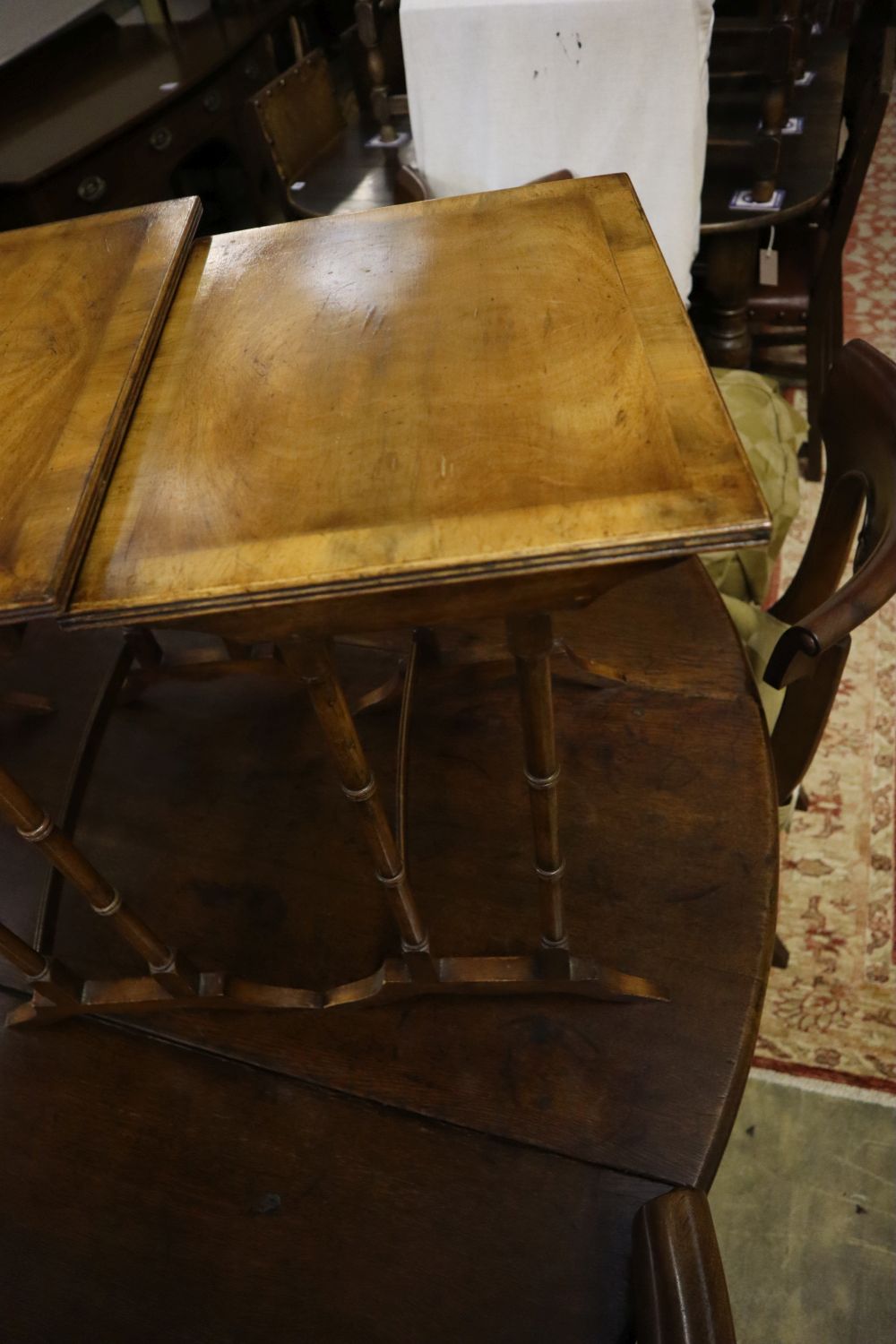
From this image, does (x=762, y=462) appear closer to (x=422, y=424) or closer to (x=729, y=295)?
(x=729, y=295)

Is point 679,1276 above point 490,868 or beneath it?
above

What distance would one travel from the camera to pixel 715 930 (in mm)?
826

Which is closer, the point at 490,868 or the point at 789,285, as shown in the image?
the point at 490,868

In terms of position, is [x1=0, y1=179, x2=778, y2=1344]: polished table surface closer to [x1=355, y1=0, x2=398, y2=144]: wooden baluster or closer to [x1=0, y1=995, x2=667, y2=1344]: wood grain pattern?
[x1=0, y1=995, x2=667, y2=1344]: wood grain pattern

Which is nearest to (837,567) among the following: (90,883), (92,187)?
(90,883)

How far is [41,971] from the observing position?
806 millimetres

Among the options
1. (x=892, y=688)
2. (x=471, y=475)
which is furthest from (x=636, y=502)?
(x=892, y=688)

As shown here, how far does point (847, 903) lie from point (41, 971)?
1197 mm

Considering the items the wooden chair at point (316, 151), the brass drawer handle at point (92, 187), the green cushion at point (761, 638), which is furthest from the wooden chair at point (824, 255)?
the brass drawer handle at point (92, 187)

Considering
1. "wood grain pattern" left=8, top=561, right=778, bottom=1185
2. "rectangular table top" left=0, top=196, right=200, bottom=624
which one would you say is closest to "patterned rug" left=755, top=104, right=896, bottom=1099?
"wood grain pattern" left=8, top=561, right=778, bottom=1185

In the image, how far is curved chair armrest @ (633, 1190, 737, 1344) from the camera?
51cm

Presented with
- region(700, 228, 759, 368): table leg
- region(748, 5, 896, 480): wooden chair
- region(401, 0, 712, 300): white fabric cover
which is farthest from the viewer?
region(700, 228, 759, 368): table leg

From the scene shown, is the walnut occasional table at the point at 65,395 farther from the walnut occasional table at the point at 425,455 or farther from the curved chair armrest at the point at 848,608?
the curved chair armrest at the point at 848,608

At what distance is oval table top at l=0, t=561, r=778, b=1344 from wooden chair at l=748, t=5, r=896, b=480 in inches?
42.5
